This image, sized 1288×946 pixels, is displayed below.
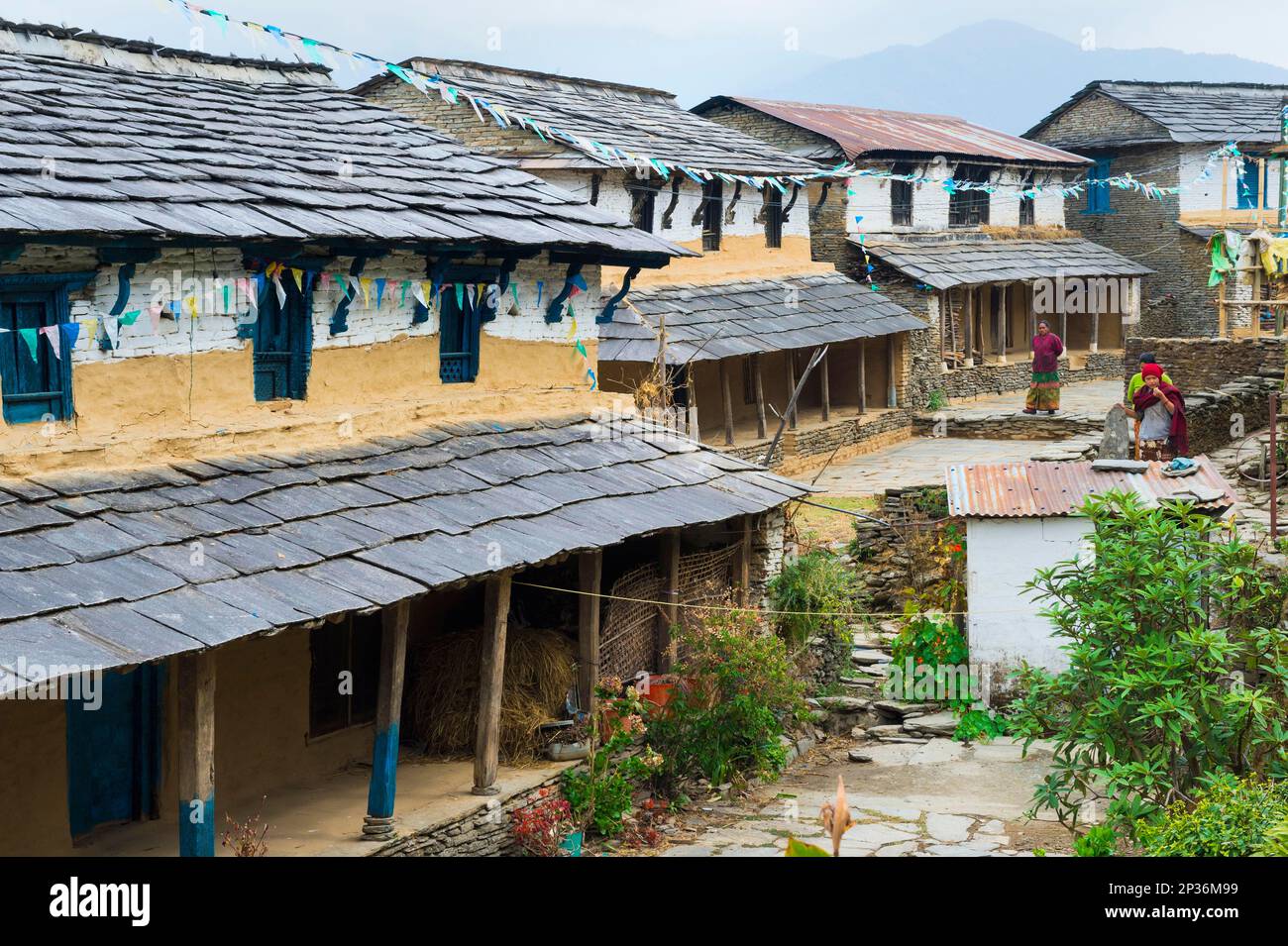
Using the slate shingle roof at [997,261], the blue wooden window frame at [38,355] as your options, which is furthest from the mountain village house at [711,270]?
the blue wooden window frame at [38,355]

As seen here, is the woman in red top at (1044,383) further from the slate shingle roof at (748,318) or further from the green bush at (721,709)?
the green bush at (721,709)

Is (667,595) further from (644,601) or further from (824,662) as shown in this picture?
(824,662)

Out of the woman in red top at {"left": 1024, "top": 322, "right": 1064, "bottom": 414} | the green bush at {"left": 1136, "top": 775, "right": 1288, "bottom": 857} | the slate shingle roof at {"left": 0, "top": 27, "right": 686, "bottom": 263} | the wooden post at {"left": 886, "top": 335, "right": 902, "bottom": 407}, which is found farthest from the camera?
the wooden post at {"left": 886, "top": 335, "right": 902, "bottom": 407}

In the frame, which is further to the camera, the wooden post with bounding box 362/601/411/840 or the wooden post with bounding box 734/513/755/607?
the wooden post with bounding box 734/513/755/607

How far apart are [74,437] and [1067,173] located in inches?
1372

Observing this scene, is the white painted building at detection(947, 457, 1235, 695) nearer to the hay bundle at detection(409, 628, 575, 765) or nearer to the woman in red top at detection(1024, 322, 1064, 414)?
the hay bundle at detection(409, 628, 575, 765)

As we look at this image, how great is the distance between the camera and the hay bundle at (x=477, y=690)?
12.0 m

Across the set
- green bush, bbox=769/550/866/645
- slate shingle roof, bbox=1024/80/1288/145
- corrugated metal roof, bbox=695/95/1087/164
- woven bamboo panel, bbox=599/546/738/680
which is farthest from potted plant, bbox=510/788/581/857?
slate shingle roof, bbox=1024/80/1288/145

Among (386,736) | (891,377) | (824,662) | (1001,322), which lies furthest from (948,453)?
(386,736)

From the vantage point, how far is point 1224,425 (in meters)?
25.6

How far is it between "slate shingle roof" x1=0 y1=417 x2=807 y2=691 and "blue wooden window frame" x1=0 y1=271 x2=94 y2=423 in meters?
0.45

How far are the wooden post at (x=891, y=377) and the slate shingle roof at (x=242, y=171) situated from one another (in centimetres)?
1729

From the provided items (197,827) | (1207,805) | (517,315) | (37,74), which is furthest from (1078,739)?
(37,74)

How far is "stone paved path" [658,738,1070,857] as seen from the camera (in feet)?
36.4
